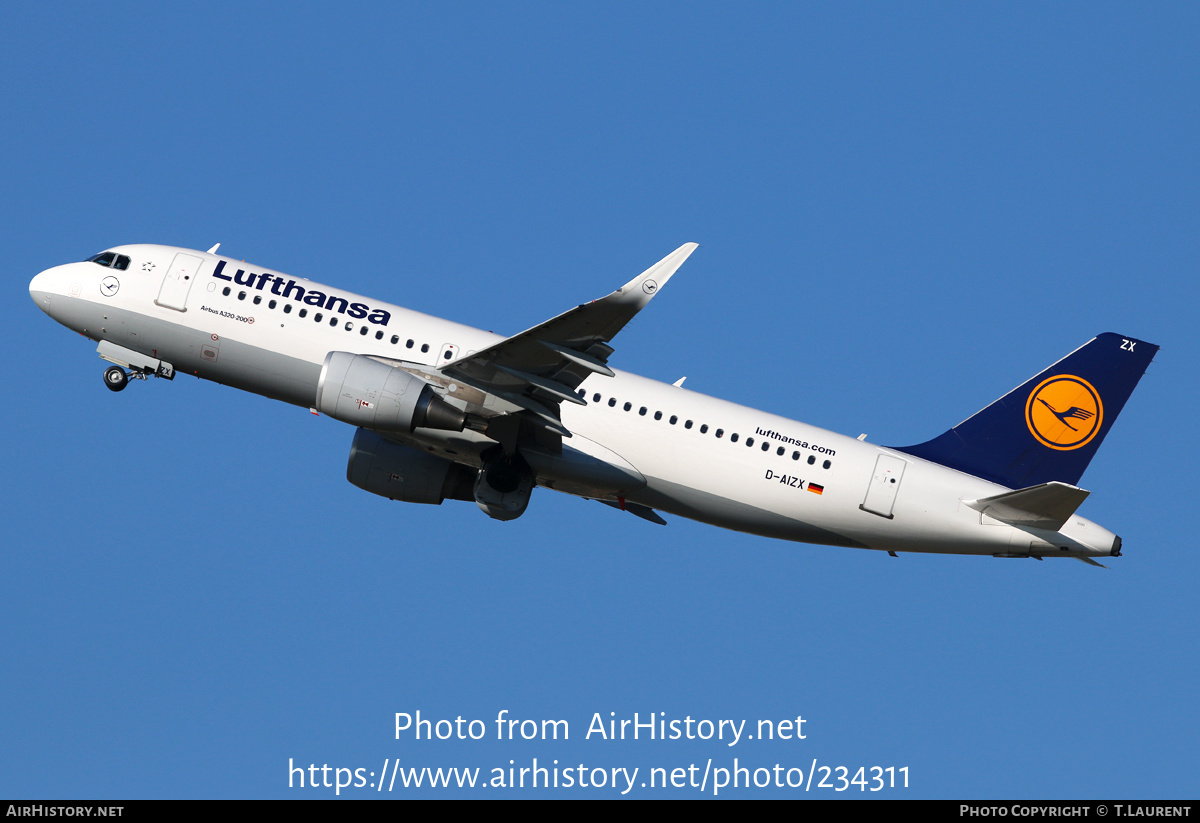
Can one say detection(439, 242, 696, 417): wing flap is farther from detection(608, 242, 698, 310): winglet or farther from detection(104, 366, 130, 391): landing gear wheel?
detection(104, 366, 130, 391): landing gear wheel

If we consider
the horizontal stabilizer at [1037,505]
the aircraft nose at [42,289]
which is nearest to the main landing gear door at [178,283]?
the aircraft nose at [42,289]

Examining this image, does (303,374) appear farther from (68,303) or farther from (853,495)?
(853,495)

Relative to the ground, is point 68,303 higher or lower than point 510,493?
higher

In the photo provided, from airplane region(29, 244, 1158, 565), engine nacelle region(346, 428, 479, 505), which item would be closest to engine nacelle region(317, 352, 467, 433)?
airplane region(29, 244, 1158, 565)

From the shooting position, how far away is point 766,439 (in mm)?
32250

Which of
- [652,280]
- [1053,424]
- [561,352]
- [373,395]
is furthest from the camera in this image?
[1053,424]

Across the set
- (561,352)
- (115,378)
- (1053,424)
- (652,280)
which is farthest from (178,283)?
(1053,424)

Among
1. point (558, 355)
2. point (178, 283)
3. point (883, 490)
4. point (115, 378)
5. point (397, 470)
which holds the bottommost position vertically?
point (397, 470)

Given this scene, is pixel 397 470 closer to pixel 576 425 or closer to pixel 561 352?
pixel 576 425

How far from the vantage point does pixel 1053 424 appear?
110 feet

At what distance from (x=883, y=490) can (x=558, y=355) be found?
9757 mm
